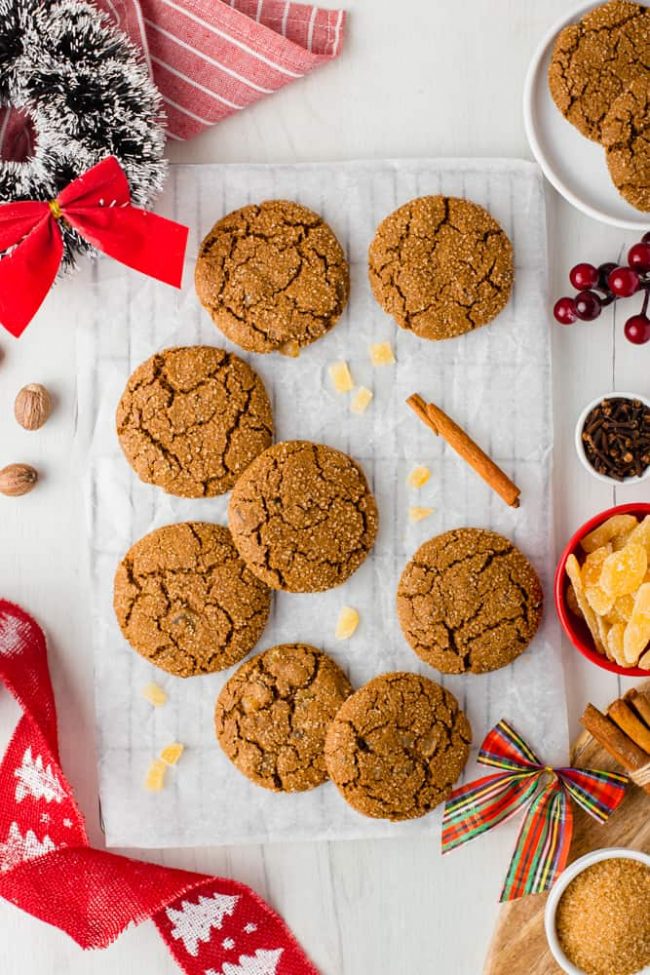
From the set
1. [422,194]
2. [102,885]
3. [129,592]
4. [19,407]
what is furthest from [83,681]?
[422,194]

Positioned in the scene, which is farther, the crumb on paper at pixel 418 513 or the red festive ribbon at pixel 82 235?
the crumb on paper at pixel 418 513

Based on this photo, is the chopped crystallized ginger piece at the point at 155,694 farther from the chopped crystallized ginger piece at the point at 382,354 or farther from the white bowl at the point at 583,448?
the white bowl at the point at 583,448

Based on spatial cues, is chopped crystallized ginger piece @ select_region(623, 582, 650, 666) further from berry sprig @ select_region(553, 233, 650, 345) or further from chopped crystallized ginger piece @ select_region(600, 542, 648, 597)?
berry sprig @ select_region(553, 233, 650, 345)

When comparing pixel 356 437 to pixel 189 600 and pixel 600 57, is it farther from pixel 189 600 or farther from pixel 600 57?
pixel 600 57

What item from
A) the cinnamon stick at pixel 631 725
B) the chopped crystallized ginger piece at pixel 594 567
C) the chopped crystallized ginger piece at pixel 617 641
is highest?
the chopped crystallized ginger piece at pixel 594 567

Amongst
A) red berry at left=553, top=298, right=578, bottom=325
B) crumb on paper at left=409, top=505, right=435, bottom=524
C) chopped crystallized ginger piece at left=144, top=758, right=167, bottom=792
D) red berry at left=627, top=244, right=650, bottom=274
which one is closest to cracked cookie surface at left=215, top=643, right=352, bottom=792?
chopped crystallized ginger piece at left=144, top=758, right=167, bottom=792

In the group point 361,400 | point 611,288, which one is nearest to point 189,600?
point 361,400

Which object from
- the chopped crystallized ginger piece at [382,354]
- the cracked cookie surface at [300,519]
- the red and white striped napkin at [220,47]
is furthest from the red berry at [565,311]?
the red and white striped napkin at [220,47]

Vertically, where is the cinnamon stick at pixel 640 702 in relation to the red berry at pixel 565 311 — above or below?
below
